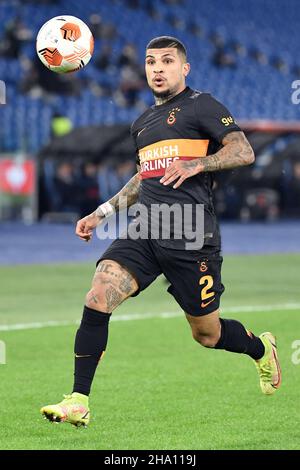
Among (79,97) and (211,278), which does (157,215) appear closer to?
(211,278)

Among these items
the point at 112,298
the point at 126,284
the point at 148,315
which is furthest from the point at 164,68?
the point at 148,315

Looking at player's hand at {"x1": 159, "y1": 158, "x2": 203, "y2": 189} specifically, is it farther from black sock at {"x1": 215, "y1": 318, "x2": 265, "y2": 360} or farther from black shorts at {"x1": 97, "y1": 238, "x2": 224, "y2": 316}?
black sock at {"x1": 215, "y1": 318, "x2": 265, "y2": 360}

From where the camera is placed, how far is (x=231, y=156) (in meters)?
6.55

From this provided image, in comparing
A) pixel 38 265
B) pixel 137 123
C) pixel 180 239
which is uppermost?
pixel 137 123

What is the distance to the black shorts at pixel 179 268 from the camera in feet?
22.1

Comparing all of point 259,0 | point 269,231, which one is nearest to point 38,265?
point 269,231

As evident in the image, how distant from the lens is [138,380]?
8.28 m

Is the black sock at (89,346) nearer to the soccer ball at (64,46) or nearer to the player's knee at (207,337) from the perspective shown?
the player's knee at (207,337)

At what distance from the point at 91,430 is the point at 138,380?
1.93m

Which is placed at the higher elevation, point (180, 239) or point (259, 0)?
point (259, 0)

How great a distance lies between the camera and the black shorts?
6.73 meters

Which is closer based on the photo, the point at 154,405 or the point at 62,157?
the point at 154,405

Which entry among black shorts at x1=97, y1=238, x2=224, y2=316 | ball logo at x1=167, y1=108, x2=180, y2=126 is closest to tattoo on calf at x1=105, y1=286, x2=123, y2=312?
black shorts at x1=97, y1=238, x2=224, y2=316
